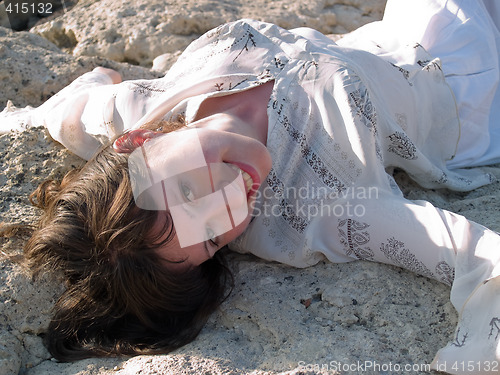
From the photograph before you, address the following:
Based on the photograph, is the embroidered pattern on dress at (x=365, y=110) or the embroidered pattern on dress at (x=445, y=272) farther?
the embroidered pattern on dress at (x=365, y=110)

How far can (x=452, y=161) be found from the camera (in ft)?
6.68

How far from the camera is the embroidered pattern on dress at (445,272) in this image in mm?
1393

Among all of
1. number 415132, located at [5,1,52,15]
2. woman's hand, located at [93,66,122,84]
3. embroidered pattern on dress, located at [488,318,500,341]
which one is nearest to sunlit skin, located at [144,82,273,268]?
embroidered pattern on dress, located at [488,318,500,341]

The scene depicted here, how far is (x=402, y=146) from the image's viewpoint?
1765 millimetres

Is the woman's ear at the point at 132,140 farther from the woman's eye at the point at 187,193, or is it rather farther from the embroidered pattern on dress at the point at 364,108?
the embroidered pattern on dress at the point at 364,108

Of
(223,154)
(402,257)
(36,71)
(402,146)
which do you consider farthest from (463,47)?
(36,71)

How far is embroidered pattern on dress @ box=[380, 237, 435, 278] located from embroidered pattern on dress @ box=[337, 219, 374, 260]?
4 centimetres

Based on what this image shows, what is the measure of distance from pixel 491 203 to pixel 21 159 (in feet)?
4.73

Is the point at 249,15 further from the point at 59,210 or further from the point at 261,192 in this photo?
the point at 59,210

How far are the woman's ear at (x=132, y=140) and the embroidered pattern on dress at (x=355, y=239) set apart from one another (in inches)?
20.8

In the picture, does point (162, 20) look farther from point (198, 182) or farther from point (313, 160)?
point (198, 182)

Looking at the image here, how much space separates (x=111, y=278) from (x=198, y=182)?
296 millimetres

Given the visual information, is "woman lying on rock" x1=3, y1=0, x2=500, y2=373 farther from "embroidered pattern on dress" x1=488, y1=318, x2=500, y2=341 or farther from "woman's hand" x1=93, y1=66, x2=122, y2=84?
"woman's hand" x1=93, y1=66, x2=122, y2=84

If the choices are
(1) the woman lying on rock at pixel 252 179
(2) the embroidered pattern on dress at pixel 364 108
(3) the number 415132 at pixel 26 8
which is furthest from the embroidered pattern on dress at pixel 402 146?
(3) the number 415132 at pixel 26 8
